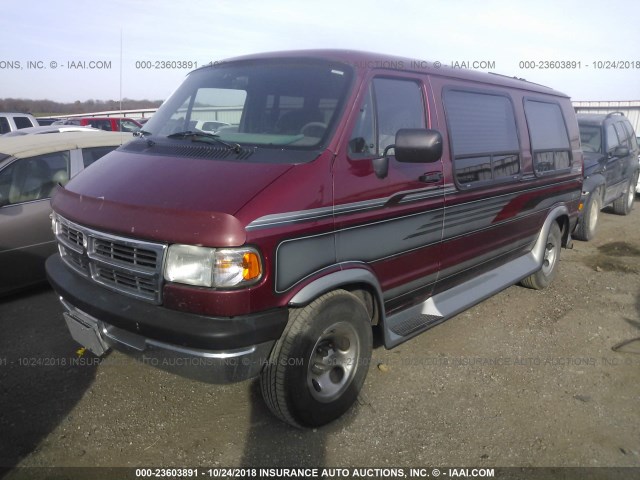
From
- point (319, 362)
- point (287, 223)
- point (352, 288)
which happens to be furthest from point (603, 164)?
point (287, 223)

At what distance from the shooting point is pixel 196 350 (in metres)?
2.58

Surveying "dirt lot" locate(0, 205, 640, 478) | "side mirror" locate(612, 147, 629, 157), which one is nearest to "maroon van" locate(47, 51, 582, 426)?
"dirt lot" locate(0, 205, 640, 478)

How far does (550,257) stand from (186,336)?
479 centimetres

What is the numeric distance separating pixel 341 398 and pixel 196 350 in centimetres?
111

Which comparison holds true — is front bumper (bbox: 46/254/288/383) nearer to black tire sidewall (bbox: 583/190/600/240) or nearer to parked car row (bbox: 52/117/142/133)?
black tire sidewall (bbox: 583/190/600/240)

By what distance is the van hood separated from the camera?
250 centimetres

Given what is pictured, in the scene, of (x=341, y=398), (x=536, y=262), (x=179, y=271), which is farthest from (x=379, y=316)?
(x=536, y=262)

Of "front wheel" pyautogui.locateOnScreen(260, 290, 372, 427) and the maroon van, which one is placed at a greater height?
the maroon van

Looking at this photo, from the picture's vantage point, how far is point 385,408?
3.41 metres

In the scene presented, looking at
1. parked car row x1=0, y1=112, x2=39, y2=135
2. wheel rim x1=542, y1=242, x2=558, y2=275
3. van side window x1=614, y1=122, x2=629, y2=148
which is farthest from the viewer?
parked car row x1=0, y1=112, x2=39, y2=135

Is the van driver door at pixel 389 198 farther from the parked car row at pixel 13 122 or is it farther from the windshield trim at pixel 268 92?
the parked car row at pixel 13 122

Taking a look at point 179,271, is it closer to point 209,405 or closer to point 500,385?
point 209,405

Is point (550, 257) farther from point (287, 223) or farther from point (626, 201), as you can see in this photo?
point (626, 201)

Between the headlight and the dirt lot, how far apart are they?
113cm
